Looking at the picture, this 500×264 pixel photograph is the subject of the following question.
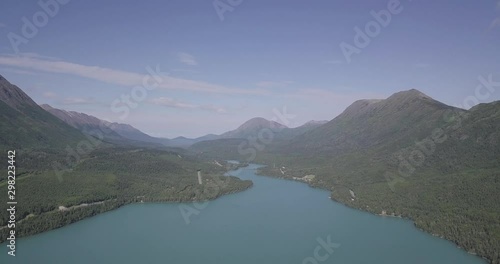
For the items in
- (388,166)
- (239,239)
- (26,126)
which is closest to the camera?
(239,239)

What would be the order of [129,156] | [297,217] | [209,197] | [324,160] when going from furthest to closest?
1. [324,160]
2. [129,156]
3. [209,197]
4. [297,217]

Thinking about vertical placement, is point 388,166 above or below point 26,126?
below

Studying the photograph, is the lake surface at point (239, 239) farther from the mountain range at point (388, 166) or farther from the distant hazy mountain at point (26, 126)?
the distant hazy mountain at point (26, 126)

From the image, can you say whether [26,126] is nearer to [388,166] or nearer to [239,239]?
[239,239]

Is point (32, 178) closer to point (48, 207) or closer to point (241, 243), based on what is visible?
point (48, 207)

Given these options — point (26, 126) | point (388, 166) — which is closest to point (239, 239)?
point (388, 166)

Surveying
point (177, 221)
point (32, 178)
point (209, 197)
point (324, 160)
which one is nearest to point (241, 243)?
point (177, 221)
